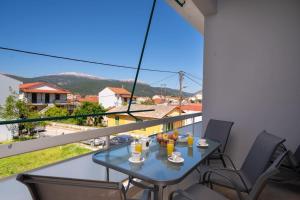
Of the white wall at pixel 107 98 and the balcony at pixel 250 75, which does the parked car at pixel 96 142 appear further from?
the white wall at pixel 107 98

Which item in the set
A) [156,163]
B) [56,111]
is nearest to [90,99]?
[56,111]

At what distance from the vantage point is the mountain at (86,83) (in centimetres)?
300

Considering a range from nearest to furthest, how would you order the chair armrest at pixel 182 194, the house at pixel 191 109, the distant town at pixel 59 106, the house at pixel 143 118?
the chair armrest at pixel 182 194
the distant town at pixel 59 106
the house at pixel 143 118
the house at pixel 191 109

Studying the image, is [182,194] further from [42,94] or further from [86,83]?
[86,83]

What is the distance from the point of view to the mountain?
3004 mm

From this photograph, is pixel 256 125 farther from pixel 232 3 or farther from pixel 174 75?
pixel 174 75

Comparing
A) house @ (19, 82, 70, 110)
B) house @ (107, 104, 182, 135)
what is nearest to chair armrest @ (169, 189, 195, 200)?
house @ (107, 104, 182, 135)

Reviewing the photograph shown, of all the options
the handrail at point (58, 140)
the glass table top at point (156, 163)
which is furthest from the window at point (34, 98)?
the glass table top at point (156, 163)

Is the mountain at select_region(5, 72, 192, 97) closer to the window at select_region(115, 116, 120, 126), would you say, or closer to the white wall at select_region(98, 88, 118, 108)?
the white wall at select_region(98, 88, 118, 108)

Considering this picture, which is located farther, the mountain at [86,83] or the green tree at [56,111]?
the mountain at [86,83]

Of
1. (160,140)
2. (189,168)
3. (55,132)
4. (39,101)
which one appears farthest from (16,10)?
(189,168)

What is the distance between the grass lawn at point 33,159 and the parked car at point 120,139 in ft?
1.68

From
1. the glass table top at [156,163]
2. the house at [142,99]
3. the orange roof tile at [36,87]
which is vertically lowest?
the glass table top at [156,163]

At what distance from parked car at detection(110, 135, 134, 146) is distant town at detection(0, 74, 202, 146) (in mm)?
81
